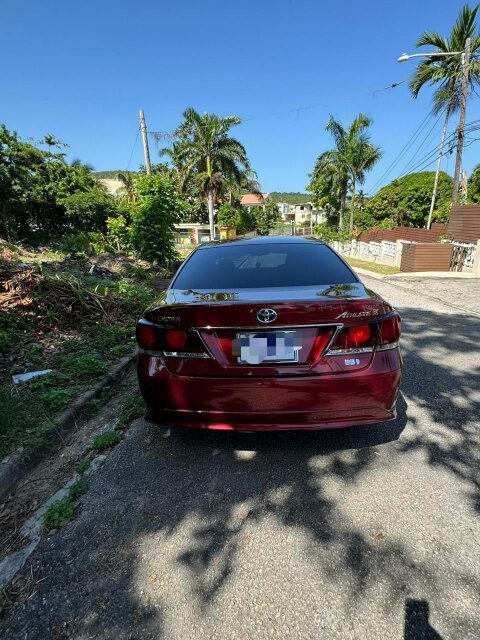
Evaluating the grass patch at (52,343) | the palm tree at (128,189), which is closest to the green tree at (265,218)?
the palm tree at (128,189)

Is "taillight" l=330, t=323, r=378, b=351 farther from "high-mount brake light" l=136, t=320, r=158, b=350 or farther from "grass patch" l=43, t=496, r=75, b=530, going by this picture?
"grass patch" l=43, t=496, r=75, b=530

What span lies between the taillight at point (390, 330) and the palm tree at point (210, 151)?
28877 mm

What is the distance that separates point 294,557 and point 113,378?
2.53 metres

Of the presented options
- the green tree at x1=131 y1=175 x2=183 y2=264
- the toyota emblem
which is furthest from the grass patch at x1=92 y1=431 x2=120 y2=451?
the green tree at x1=131 y1=175 x2=183 y2=264

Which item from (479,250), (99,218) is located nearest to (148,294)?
(479,250)

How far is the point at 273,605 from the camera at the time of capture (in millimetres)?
1527

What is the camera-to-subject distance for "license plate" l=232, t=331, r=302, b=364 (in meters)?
2.04

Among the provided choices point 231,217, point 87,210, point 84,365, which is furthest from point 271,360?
point 231,217

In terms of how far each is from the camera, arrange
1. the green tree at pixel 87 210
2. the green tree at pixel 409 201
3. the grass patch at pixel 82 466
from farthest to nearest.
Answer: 1. the green tree at pixel 409 201
2. the green tree at pixel 87 210
3. the grass patch at pixel 82 466

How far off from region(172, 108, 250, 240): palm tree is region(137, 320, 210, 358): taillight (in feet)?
94.2

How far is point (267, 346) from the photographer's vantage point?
2.05 metres

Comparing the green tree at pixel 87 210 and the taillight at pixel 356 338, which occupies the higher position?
the green tree at pixel 87 210

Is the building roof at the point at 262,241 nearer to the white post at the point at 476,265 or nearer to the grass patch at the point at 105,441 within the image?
the grass patch at the point at 105,441

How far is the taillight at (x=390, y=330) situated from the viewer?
2.13 metres
